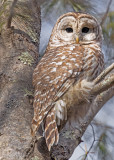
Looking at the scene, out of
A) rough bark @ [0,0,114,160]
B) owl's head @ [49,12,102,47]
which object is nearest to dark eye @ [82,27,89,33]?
owl's head @ [49,12,102,47]

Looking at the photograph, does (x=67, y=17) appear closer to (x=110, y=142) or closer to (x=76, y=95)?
(x=76, y=95)

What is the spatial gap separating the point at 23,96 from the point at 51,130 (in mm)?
387

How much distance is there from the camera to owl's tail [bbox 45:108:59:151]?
2.29 metres

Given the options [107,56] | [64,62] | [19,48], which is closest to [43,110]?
[64,62]

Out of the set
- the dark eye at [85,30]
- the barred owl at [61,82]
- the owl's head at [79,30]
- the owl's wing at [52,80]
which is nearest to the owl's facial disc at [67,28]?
the owl's head at [79,30]

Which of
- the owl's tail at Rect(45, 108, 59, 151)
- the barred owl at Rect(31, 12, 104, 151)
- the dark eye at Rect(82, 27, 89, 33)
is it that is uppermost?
the dark eye at Rect(82, 27, 89, 33)

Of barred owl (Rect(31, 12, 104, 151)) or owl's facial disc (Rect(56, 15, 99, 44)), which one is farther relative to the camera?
owl's facial disc (Rect(56, 15, 99, 44))

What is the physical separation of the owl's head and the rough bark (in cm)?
31

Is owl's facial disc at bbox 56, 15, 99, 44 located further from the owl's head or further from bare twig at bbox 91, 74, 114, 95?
bare twig at bbox 91, 74, 114, 95

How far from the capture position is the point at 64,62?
2.76 m

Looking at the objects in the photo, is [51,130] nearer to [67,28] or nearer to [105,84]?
[105,84]

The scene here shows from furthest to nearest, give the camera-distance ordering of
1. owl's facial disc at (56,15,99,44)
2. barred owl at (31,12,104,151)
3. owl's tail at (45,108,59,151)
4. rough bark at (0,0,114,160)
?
owl's facial disc at (56,15,99,44)
barred owl at (31,12,104,151)
owl's tail at (45,108,59,151)
rough bark at (0,0,114,160)

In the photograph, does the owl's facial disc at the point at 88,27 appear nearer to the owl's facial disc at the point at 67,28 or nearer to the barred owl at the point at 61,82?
the owl's facial disc at the point at 67,28

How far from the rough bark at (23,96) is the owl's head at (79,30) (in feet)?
1.01
